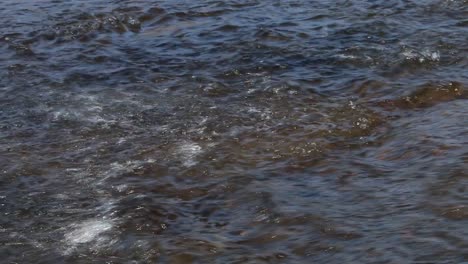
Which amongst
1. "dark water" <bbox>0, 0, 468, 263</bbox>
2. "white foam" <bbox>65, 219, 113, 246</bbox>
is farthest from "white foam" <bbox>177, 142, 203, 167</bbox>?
"white foam" <bbox>65, 219, 113, 246</bbox>

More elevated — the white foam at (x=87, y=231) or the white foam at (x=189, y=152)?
the white foam at (x=87, y=231)

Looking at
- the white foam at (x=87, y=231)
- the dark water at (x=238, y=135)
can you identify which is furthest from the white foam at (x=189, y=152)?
the white foam at (x=87, y=231)

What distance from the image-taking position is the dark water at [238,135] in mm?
5066

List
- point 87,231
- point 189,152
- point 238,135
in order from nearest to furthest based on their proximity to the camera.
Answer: point 87,231
point 189,152
point 238,135

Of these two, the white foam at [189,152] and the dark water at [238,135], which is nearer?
the dark water at [238,135]

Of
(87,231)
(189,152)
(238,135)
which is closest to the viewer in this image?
(87,231)

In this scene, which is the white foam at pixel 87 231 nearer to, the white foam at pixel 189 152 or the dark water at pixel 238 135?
the dark water at pixel 238 135

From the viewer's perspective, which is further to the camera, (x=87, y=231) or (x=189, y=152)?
(x=189, y=152)

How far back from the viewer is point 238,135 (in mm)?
6867

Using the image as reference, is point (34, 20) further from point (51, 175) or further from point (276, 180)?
point (276, 180)

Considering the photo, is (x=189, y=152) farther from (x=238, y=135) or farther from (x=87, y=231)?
(x=87, y=231)

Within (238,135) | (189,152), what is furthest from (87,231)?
(238,135)

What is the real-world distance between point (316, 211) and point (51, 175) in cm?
222

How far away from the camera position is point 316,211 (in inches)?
210
